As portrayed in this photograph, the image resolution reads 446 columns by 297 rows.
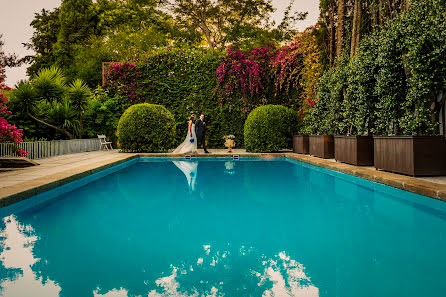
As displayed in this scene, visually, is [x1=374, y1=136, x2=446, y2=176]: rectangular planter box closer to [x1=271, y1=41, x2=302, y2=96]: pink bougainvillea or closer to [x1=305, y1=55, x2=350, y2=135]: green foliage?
[x1=305, y1=55, x2=350, y2=135]: green foliage

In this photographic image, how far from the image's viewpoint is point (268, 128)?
437 inches

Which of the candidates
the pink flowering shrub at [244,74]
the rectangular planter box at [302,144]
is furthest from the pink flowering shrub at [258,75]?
the rectangular planter box at [302,144]

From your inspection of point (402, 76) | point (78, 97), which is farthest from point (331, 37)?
point (78, 97)

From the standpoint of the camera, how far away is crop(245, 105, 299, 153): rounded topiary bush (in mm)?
11102

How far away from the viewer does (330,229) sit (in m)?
3.25

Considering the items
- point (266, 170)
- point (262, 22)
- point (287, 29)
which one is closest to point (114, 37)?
point (262, 22)

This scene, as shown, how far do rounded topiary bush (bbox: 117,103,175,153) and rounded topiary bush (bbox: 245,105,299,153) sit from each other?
119 inches

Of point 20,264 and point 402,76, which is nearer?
point 20,264

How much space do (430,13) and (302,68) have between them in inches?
272

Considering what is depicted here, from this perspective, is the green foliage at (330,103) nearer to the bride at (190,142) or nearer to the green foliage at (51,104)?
the bride at (190,142)

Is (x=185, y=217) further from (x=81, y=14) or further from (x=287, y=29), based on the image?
(x=81, y=14)

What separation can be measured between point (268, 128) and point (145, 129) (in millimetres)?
4394

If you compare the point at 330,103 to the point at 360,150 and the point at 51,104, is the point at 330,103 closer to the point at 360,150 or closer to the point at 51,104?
the point at 360,150

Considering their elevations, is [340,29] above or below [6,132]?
above
